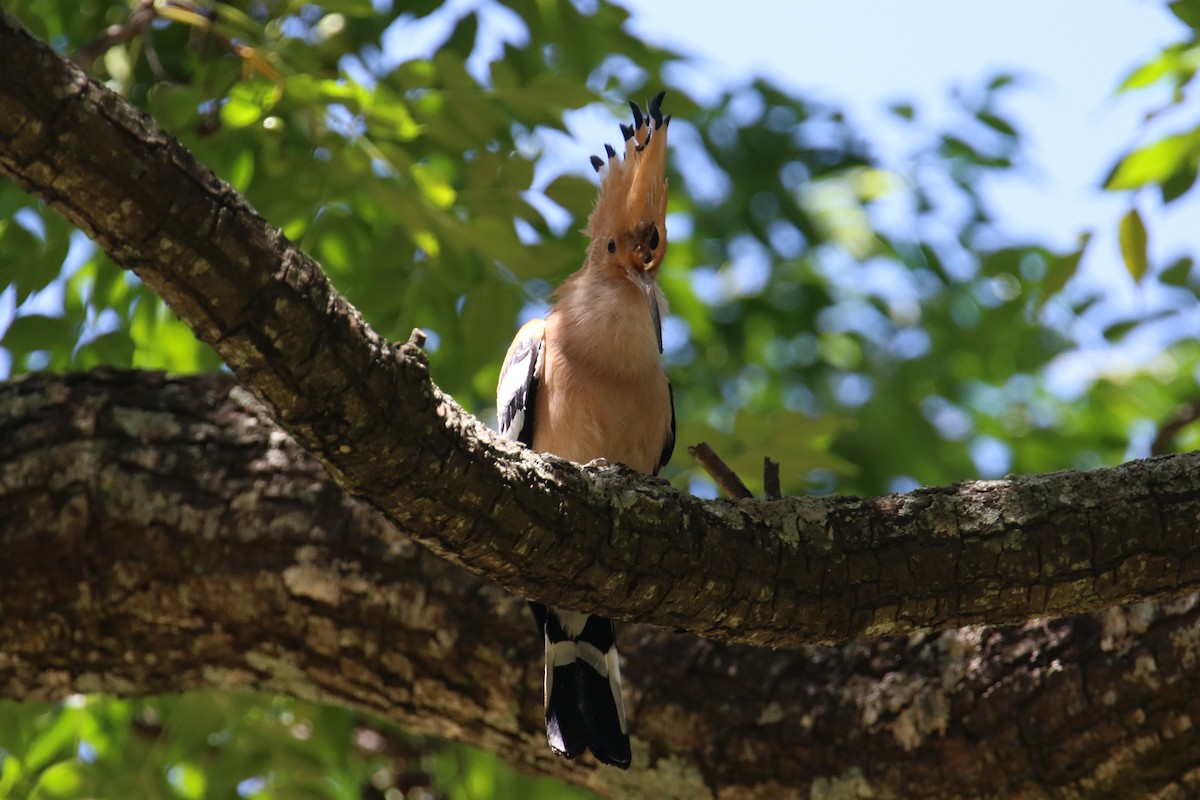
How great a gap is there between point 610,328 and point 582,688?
1221mm

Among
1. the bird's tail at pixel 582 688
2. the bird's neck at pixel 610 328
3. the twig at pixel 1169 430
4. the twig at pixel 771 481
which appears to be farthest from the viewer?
the bird's neck at pixel 610 328

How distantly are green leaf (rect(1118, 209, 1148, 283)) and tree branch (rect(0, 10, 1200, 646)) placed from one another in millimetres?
1297

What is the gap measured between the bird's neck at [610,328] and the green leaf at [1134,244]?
1.56m

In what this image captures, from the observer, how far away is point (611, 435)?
3.82 meters

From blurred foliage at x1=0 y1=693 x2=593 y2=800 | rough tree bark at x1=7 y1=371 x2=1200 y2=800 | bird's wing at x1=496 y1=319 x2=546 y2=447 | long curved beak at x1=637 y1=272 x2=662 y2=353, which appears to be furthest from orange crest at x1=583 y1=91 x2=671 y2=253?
blurred foliage at x1=0 y1=693 x2=593 y2=800

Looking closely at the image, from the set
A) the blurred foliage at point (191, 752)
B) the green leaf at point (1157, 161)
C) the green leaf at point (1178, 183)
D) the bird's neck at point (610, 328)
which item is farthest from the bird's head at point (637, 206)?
the blurred foliage at point (191, 752)

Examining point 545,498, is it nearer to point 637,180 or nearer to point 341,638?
point 341,638

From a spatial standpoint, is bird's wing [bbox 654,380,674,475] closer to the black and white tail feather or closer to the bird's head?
the bird's head

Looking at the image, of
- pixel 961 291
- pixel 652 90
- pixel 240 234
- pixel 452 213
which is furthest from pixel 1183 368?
pixel 240 234

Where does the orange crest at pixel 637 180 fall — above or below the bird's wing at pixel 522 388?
→ above

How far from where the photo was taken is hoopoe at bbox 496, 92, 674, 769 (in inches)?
135

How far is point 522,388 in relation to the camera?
4.00 metres

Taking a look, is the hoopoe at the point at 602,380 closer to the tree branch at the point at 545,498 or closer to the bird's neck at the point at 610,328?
the bird's neck at the point at 610,328

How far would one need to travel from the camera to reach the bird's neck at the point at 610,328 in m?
3.88
